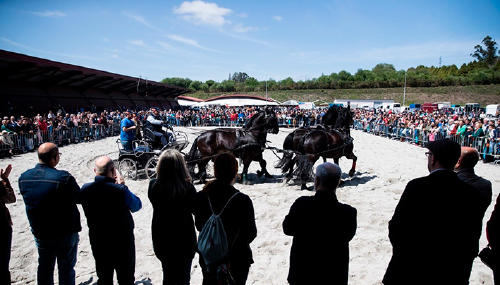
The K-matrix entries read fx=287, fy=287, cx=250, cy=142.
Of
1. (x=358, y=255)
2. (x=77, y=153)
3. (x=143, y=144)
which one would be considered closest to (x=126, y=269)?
(x=358, y=255)

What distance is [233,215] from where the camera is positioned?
2.28 metres

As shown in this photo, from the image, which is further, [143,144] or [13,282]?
[143,144]

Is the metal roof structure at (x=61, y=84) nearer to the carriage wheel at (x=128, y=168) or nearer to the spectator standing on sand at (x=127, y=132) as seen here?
the spectator standing on sand at (x=127, y=132)

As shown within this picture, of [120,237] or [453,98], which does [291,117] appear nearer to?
[120,237]

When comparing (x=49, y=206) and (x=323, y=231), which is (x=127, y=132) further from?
(x=323, y=231)

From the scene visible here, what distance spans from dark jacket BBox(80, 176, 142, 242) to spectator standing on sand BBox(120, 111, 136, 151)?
5.59m

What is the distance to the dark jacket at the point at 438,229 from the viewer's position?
82.4 inches

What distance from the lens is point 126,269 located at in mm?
2771

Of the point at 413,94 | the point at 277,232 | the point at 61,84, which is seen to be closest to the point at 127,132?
the point at 277,232

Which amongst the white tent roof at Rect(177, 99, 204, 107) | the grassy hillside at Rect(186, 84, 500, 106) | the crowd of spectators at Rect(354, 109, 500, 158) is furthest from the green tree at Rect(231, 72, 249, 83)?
the crowd of spectators at Rect(354, 109, 500, 158)

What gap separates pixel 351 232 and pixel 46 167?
9.15ft

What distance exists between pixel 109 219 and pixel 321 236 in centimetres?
188

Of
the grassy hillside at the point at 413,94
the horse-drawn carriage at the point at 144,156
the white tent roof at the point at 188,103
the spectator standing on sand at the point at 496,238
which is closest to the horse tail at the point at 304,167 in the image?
the horse-drawn carriage at the point at 144,156

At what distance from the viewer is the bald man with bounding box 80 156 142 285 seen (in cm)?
259
